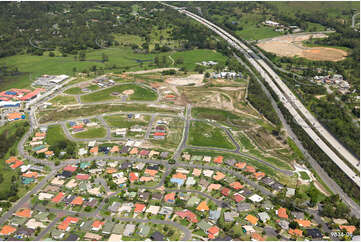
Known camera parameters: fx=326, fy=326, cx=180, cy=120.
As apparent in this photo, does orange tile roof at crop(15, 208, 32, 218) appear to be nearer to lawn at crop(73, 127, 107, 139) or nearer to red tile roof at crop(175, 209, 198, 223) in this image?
red tile roof at crop(175, 209, 198, 223)

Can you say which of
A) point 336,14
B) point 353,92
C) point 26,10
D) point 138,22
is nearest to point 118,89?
point 353,92

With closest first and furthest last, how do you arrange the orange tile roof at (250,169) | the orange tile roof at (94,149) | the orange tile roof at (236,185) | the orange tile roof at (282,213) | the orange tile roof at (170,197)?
the orange tile roof at (282,213) → the orange tile roof at (170,197) → the orange tile roof at (236,185) → the orange tile roof at (250,169) → the orange tile roof at (94,149)

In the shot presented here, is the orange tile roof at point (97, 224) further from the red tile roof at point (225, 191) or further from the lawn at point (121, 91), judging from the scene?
the lawn at point (121, 91)

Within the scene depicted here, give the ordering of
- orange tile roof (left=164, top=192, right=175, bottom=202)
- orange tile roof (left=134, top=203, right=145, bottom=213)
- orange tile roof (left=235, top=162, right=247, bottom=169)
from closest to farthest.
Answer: orange tile roof (left=134, top=203, right=145, bottom=213) → orange tile roof (left=164, top=192, right=175, bottom=202) → orange tile roof (left=235, top=162, right=247, bottom=169)

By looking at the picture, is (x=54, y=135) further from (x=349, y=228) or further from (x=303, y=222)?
(x=349, y=228)

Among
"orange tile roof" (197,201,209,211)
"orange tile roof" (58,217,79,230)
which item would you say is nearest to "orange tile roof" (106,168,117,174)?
"orange tile roof" (58,217,79,230)

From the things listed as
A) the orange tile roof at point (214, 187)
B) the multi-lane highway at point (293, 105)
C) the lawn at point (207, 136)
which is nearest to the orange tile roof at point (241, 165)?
the lawn at point (207, 136)

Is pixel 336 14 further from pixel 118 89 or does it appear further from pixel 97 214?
pixel 97 214

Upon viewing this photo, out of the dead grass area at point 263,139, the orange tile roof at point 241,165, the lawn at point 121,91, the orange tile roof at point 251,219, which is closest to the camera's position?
the orange tile roof at point 251,219
